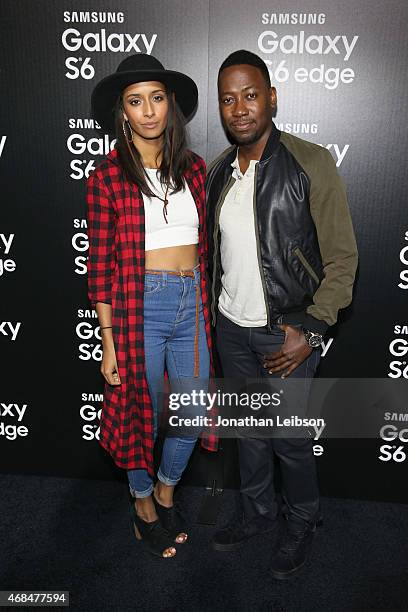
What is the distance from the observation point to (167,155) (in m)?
1.92

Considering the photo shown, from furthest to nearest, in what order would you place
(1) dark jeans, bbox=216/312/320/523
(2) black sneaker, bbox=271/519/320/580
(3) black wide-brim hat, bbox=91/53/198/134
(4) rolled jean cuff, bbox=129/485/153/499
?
→ (4) rolled jean cuff, bbox=129/485/153/499 < (2) black sneaker, bbox=271/519/320/580 < (1) dark jeans, bbox=216/312/320/523 < (3) black wide-brim hat, bbox=91/53/198/134

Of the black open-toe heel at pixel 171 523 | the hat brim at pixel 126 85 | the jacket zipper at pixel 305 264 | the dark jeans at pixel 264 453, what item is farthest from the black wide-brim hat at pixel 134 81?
the black open-toe heel at pixel 171 523

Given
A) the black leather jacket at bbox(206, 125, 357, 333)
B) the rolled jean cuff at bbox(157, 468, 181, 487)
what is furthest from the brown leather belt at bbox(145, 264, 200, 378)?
the rolled jean cuff at bbox(157, 468, 181, 487)

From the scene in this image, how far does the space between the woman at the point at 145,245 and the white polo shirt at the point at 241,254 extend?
4.1 inches

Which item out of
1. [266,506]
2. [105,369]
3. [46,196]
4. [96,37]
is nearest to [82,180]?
[46,196]

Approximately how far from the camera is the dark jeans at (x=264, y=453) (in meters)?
2.00

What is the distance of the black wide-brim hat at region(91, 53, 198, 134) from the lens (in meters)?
1.79

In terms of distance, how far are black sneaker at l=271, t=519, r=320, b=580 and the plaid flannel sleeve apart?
45.4 inches

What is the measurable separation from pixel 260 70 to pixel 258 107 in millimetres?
131

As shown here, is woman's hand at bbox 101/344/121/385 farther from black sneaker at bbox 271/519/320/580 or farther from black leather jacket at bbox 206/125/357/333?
black sneaker at bbox 271/519/320/580

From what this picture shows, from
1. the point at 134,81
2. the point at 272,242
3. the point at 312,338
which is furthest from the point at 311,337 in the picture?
the point at 134,81

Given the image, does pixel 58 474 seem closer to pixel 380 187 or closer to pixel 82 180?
pixel 82 180

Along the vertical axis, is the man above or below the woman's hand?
above

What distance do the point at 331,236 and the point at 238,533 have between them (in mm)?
1258
